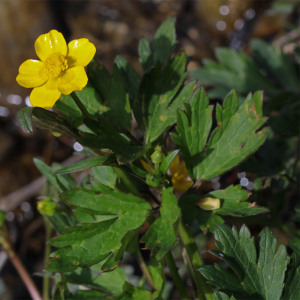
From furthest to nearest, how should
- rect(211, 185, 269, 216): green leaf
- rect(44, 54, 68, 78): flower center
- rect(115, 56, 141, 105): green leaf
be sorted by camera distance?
rect(115, 56, 141, 105): green leaf < rect(211, 185, 269, 216): green leaf < rect(44, 54, 68, 78): flower center

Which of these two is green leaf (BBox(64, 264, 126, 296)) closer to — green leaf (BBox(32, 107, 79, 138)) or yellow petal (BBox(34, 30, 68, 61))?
green leaf (BBox(32, 107, 79, 138))

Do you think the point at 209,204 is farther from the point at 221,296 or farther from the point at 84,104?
the point at 84,104

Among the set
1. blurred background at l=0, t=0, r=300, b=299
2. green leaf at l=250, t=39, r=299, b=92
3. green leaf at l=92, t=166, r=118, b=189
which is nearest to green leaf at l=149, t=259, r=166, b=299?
green leaf at l=92, t=166, r=118, b=189

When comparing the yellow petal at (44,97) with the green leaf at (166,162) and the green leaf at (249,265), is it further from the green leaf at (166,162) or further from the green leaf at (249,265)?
the green leaf at (249,265)

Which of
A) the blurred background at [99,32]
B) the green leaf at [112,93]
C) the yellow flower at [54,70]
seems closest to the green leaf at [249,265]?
the green leaf at [112,93]

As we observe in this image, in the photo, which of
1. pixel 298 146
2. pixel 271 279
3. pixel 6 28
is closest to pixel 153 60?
pixel 298 146

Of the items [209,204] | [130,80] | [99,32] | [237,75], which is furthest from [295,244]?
[99,32]

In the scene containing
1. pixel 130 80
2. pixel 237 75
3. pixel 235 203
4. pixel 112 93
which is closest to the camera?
pixel 235 203

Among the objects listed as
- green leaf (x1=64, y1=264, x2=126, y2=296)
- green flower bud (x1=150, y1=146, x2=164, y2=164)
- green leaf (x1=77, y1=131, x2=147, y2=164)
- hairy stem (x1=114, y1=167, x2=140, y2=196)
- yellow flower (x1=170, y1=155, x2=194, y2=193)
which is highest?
green leaf (x1=77, y1=131, x2=147, y2=164)

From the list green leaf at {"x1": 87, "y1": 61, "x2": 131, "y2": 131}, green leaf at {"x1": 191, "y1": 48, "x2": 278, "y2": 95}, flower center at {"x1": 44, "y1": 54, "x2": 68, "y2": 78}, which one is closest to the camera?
flower center at {"x1": 44, "y1": 54, "x2": 68, "y2": 78}
